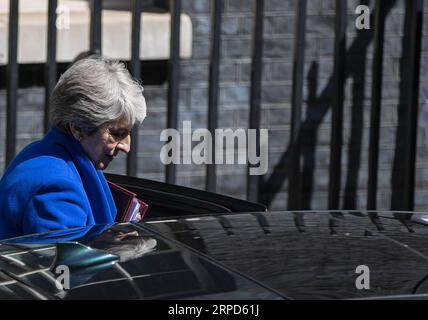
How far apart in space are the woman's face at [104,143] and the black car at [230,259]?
0.66 metres

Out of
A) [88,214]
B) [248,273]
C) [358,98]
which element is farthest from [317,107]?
[248,273]

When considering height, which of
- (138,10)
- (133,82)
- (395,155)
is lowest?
(395,155)

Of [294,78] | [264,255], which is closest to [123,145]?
[264,255]

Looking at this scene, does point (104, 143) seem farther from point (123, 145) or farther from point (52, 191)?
point (52, 191)

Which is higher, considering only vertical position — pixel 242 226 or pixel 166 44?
pixel 166 44

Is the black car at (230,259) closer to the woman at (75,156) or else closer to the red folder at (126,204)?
the woman at (75,156)

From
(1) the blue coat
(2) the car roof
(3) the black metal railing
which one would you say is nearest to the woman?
(1) the blue coat

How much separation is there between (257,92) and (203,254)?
9.63ft

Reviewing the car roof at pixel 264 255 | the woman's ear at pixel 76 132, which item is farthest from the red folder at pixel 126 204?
the car roof at pixel 264 255

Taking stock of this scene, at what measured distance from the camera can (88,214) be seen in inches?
116

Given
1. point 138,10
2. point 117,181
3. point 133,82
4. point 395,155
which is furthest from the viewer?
point 395,155

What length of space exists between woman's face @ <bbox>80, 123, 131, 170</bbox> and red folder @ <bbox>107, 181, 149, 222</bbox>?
10 cm

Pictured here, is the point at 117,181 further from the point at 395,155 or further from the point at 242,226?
the point at 395,155

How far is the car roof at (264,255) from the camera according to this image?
185 cm
